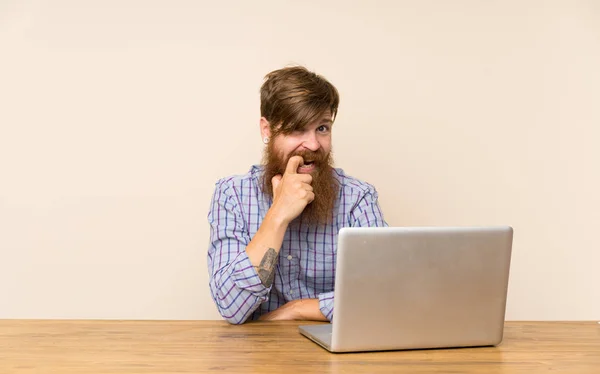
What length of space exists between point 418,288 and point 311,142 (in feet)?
3.18

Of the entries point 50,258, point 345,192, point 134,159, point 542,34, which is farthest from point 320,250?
point 542,34

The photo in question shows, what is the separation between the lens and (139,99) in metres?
3.68

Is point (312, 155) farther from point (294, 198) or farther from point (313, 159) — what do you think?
point (294, 198)

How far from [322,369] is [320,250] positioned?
1.12 meters

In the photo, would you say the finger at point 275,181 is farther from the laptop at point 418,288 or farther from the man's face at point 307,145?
the laptop at point 418,288

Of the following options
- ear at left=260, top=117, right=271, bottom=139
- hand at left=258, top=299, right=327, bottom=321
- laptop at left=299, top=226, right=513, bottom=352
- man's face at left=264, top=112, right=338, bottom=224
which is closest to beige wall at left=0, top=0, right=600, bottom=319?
ear at left=260, top=117, right=271, bottom=139

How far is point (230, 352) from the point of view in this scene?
1.84 m

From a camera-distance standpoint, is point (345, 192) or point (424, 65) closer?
point (345, 192)

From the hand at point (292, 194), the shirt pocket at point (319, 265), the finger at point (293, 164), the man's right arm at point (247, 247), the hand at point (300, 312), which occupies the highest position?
the finger at point (293, 164)

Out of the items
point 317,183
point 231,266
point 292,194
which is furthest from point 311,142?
point 231,266

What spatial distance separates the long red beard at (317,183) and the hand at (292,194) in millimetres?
80

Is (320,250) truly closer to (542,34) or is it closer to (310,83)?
(310,83)

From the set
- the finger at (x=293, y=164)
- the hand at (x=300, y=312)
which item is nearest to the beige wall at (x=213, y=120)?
the finger at (x=293, y=164)

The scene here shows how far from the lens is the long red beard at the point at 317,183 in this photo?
8.84 ft
